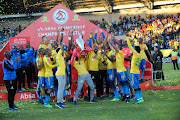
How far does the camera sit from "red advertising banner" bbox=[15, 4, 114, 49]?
1182cm

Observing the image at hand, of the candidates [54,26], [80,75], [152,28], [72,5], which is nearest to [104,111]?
[80,75]

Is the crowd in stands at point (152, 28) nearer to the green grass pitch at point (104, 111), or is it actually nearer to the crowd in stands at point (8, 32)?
the crowd in stands at point (8, 32)

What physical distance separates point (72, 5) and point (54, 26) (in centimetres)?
2498

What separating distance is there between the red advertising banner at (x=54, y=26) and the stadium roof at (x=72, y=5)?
74.0ft

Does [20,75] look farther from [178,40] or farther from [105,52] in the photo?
[178,40]

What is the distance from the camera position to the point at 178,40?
26.5 metres

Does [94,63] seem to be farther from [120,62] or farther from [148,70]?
[148,70]

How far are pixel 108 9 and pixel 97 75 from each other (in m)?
28.7

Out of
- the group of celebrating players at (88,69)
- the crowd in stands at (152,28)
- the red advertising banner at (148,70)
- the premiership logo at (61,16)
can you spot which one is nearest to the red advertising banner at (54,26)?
the premiership logo at (61,16)

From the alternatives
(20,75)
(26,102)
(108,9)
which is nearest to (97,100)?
(26,102)

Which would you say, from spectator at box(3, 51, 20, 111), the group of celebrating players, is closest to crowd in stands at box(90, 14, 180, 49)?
the group of celebrating players

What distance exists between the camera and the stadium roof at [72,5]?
110 feet

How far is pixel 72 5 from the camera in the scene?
36.1 m

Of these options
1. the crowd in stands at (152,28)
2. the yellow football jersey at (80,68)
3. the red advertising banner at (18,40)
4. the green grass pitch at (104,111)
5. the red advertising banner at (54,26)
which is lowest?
the green grass pitch at (104,111)
